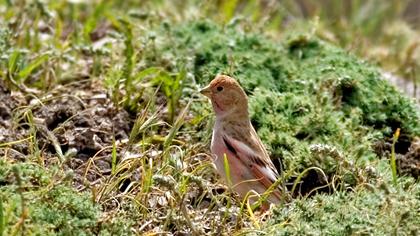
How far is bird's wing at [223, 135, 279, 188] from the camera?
5723 mm

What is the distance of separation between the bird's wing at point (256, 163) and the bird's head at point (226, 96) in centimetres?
26

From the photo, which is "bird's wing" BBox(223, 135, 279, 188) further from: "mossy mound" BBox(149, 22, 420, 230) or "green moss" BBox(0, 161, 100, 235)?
"green moss" BBox(0, 161, 100, 235)

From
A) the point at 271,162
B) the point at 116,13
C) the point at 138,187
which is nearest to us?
the point at 138,187

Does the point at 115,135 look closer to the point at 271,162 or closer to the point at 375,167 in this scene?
the point at 271,162

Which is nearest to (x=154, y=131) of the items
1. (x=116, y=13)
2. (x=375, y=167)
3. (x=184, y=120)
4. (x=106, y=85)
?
(x=184, y=120)

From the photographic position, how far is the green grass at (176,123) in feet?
16.2

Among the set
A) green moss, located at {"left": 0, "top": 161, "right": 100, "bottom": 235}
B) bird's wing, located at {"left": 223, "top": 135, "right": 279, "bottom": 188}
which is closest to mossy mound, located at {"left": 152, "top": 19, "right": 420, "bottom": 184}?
bird's wing, located at {"left": 223, "top": 135, "right": 279, "bottom": 188}

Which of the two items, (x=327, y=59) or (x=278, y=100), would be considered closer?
(x=278, y=100)

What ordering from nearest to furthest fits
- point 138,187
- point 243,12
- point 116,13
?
point 138,187 < point 116,13 < point 243,12

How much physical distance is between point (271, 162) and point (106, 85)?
1.41m

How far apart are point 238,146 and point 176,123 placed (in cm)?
33

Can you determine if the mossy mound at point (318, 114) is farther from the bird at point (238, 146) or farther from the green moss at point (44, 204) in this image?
the green moss at point (44, 204)

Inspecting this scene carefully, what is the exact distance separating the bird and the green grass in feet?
0.31

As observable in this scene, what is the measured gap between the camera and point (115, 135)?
6312mm
